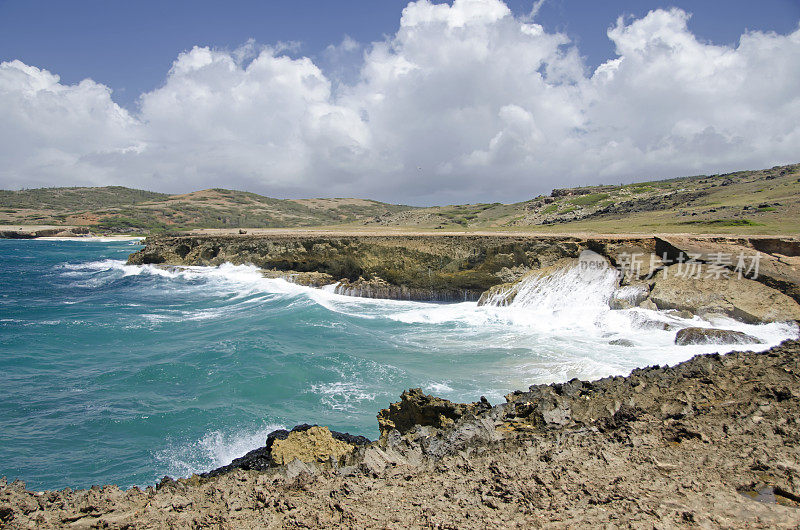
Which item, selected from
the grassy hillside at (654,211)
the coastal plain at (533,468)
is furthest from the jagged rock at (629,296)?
the grassy hillside at (654,211)

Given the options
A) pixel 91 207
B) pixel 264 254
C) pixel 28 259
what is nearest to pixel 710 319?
pixel 264 254

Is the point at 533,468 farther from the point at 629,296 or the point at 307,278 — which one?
the point at 307,278

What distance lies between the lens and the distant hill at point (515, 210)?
25.9 metres

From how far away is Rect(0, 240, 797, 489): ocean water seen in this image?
316 inches

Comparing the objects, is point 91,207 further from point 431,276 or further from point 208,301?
point 431,276

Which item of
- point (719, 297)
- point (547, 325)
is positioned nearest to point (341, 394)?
point (547, 325)

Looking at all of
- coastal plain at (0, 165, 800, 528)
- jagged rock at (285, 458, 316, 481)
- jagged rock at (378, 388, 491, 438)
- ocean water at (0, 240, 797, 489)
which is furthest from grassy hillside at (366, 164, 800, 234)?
jagged rock at (285, 458, 316, 481)

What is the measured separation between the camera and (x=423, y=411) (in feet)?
22.8

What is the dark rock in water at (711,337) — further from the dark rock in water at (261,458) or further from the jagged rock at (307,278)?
the jagged rock at (307,278)

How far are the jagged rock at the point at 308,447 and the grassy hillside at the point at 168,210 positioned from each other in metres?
65.9

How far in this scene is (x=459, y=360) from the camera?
12.4 m

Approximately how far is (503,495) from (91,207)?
140 m

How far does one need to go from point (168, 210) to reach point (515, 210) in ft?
296

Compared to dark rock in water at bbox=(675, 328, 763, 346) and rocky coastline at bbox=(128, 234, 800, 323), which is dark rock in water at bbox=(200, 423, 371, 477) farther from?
rocky coastline at bbox=(128, 234, 800, 323)
